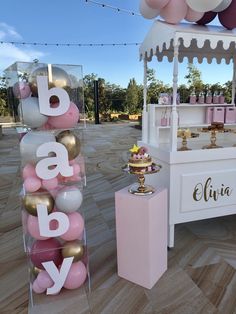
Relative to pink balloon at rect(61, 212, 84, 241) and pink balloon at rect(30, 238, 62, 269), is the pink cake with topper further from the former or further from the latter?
pink balloon at rect(30, 238, 62, 269)

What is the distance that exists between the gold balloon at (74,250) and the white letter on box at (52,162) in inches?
18.4

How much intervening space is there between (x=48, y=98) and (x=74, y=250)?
928 millimetres

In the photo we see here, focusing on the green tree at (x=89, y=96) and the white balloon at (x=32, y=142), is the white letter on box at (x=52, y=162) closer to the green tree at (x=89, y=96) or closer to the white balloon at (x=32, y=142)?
the white balloon at (x=32, y=142)

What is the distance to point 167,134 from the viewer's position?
282 centimetres

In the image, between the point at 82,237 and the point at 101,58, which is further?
the point at 101,58

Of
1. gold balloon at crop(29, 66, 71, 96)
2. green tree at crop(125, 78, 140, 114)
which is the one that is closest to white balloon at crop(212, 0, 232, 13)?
gold balloon at crop(29, 66, 71, 96)

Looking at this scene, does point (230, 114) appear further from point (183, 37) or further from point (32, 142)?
point (32, 142)

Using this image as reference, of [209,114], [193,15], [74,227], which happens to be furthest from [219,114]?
[74,227]

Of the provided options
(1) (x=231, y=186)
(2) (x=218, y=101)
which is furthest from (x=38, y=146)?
(2) (x=218, y=101)

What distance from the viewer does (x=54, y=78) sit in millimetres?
1405

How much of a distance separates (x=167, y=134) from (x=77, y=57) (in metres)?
10.5

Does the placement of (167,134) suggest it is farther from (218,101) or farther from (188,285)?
(188,285)

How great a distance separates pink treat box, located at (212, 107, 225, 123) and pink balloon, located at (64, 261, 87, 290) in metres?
2.11

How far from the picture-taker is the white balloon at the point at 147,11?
1983 millimetres
